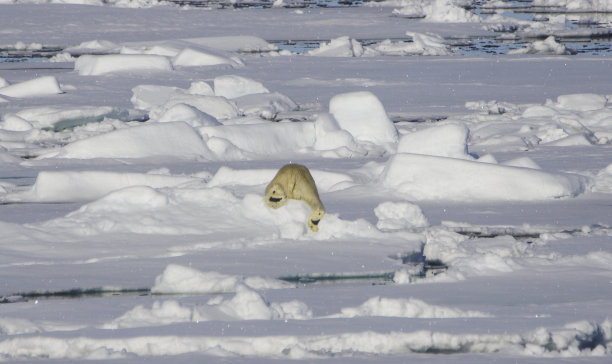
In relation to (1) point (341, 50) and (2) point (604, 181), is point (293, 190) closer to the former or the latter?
(2) point (604, 181)

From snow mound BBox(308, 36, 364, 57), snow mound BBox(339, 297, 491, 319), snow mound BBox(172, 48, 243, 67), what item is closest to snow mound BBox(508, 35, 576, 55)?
A: snow mound BBox(308, 36, 364, 57)

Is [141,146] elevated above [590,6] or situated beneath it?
elevated above

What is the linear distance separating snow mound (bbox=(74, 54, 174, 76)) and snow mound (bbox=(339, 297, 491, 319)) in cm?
1191

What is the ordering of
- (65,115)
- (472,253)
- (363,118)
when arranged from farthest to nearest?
1. (65,115)
2. (363,118)
3. (472,253)

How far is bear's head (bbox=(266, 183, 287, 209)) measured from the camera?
16.9 feet

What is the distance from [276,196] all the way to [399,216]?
74cm

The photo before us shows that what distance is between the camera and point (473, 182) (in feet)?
20.4

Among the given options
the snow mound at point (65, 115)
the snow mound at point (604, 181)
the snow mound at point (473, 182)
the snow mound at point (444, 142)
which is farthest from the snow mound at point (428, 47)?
the snow mound at point (473, 182)

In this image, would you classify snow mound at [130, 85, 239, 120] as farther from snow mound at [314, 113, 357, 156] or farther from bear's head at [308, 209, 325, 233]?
bear's head at [308, 209, 325, 233]

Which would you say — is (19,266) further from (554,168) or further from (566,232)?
(554,168)

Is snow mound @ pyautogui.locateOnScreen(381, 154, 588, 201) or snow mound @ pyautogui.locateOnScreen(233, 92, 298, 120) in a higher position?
snow mound @ pyautogui.locateOnScreen(381, 154, 588, 201)

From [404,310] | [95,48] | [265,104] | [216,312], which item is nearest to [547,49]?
[265,104]

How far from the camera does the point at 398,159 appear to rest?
6.35 meters

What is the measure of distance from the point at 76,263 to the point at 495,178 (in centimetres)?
301
